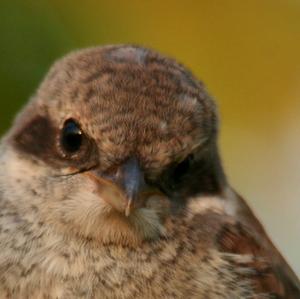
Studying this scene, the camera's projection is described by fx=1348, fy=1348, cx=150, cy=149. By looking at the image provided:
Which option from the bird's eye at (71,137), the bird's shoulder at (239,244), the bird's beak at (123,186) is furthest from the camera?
the bird's shoulder at (239,244)

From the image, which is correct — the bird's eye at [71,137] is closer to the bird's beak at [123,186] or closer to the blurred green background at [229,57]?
the bird's beak at [123,186]

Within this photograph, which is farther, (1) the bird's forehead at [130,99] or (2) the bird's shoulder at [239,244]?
(2) the bird's shoulder at [239,244]

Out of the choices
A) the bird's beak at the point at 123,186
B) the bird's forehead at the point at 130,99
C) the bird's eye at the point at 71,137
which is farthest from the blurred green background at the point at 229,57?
the bird's beak at the point at 123,186

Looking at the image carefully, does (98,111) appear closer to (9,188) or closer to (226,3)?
(9,188)

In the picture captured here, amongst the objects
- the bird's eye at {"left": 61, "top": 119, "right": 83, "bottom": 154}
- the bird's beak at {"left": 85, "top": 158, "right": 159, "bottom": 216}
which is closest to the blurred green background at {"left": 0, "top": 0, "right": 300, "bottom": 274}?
the bird's eye at {"left": 61, "top": 119, "right": 83, "bottom": 154}

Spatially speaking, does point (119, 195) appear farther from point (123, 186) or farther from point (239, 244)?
point (239, 244)

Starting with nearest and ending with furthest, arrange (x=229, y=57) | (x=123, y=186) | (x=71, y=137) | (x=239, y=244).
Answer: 1. (x=123, y=186)
2. (x=71, y=137)
3. (x=239, y=244)
4. (x=229, y=57)

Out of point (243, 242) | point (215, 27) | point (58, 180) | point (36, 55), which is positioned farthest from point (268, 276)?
point (215, 27)

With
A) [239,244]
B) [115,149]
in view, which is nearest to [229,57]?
[239,244]
